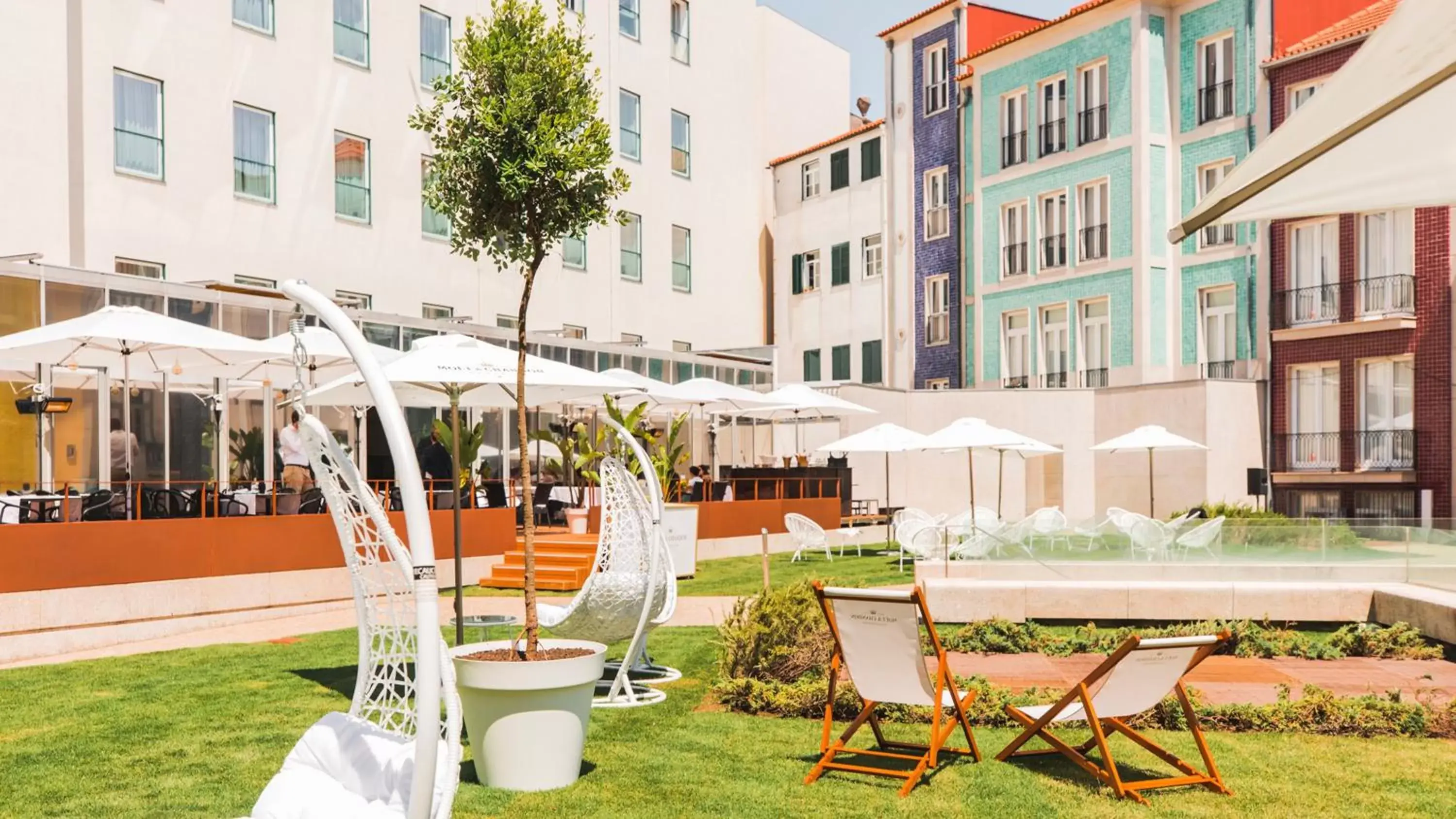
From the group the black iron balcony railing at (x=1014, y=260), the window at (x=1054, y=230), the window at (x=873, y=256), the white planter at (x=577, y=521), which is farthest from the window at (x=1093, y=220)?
the white planter at (x=577, y=521)

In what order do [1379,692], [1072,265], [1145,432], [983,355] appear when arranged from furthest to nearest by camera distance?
1. [983,355]
2. [1072,265]
3. [1145,432]
4. [1379,692]

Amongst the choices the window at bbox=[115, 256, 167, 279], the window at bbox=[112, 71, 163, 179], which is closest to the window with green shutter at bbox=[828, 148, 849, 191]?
the window at bbox=[112, 71, 163, 179]

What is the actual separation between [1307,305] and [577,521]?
16707 millimetres

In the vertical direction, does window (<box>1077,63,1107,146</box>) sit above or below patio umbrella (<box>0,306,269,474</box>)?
above

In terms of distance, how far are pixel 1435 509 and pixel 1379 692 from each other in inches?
725

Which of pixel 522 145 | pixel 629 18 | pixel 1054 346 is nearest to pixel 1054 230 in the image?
pixel 1054 346

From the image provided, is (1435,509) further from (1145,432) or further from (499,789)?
(499,789)

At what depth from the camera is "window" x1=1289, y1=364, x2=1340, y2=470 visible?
27.8m

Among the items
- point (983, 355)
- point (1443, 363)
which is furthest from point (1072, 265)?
point (1443, 363)

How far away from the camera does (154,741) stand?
8297 millimetres

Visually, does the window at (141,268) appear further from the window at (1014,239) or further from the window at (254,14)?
the window at (1014,239)

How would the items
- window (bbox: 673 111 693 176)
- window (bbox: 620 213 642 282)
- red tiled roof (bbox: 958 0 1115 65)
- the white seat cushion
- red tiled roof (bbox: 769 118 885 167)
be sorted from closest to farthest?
the white seat cushion, red tiled roof (bbox: 958 0 1115 65), window (bbox: 620 213 642 282), window (bbox: 673 111 693 176), red tiled roof (bbox: 769 118 885 167)

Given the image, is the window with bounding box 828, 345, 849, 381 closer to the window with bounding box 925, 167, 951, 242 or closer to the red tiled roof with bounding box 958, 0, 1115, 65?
the window with bounding box 925, 167, 951, 242

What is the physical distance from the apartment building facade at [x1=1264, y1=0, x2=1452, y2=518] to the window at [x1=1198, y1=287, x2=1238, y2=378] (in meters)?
1.17
